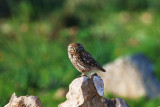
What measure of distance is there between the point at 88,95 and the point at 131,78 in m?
3.36

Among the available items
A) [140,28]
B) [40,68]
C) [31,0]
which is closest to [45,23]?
[31,0]

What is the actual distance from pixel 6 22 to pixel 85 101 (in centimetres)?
809

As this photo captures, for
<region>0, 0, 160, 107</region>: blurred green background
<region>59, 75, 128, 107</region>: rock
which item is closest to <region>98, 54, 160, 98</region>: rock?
<region>0, 0, 160, 107</region>: blurred green background

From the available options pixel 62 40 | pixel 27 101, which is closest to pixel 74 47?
pixel 27 101

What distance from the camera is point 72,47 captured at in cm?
341

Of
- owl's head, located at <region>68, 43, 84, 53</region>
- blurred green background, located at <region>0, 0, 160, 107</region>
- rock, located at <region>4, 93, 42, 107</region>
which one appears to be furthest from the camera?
blurred green background, located at <region>0, 0, 160, 107</region>

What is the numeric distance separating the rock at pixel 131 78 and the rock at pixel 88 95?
320 cm

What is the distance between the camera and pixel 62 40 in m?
7.73

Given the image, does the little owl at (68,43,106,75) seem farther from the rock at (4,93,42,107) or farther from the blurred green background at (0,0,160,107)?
the blurred green background at (0,0,160,107)

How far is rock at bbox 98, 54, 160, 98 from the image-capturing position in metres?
6.32

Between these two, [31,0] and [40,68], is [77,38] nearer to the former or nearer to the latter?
[40,68]

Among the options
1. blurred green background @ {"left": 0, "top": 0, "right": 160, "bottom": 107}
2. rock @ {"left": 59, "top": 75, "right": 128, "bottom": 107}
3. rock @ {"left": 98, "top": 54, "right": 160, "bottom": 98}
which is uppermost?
blurred green background @ {"left": 0, "top": 0, "right": 160, "bottom": 107}

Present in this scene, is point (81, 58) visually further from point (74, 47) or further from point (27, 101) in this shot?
point (27, 101)

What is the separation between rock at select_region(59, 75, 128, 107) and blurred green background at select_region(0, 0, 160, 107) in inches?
44.3
